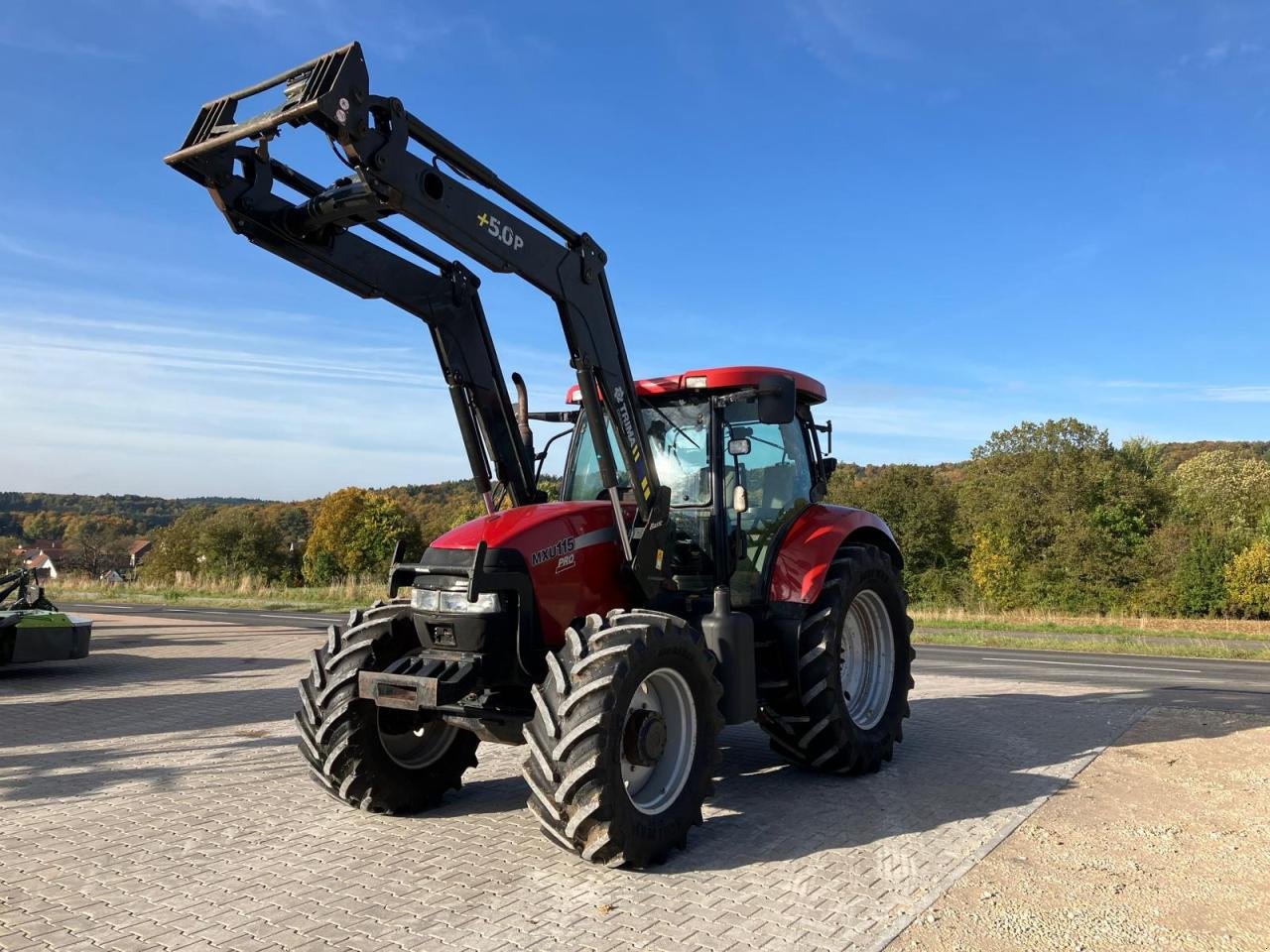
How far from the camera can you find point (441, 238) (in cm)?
475

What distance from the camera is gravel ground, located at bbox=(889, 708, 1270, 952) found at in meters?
3.75

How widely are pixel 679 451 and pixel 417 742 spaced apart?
2.54 meters

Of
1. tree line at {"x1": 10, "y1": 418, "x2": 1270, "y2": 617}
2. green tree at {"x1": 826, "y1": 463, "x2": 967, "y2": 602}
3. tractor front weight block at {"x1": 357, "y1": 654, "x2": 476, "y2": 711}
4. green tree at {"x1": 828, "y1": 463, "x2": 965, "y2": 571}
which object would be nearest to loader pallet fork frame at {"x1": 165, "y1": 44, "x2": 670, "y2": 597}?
tractor front weight block at {"x1": 357, "y1": 654, "x2": 476, "y2": 711}

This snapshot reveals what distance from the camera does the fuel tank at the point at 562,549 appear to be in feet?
16.8

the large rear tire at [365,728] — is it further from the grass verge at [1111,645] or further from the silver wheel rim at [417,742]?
the grass verge at [1111,645]

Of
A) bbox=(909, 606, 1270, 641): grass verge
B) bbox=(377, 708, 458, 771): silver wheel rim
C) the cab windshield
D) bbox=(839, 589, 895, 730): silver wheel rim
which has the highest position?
the cab windshield

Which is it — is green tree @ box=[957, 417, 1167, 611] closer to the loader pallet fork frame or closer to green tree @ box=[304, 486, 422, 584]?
green tree @ box=[304, 486, 422, 584]

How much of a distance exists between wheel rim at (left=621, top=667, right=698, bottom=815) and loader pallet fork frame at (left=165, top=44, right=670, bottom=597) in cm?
73

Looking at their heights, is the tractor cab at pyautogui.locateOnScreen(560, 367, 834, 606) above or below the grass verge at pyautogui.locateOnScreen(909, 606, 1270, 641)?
above

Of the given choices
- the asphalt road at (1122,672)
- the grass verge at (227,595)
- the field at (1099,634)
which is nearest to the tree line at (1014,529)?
the grass verge at (227,595)

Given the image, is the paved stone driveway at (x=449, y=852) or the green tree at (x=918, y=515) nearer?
the paved stone driveway at (x=449, y=852)

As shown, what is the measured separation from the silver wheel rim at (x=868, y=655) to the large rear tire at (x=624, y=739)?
A: 2369 mm

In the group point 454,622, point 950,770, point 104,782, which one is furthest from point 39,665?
point 950,770

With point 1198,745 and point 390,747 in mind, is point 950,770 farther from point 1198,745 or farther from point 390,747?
point 390,747
